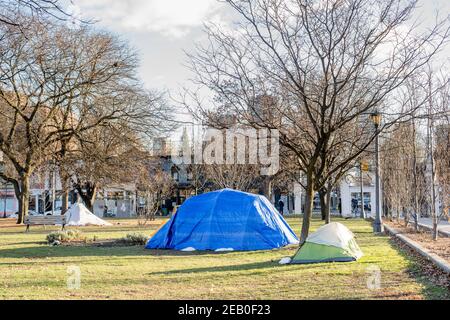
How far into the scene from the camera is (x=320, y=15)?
14.3 meters

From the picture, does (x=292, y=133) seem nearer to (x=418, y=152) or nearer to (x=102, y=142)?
(x=418, y=152)

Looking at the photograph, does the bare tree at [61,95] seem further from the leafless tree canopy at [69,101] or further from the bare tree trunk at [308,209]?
the bare tree trunk at [308,209]

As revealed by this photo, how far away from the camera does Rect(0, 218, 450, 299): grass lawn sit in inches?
339

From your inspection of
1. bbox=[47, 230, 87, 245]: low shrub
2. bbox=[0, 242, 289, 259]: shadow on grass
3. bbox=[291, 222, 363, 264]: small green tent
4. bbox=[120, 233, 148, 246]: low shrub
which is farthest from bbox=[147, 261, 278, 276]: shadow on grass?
bbox=[47, 230, 87, 245]: low shrub

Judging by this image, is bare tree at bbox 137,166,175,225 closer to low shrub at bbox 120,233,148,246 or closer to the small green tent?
low shrub at bbox 120,233,148,246

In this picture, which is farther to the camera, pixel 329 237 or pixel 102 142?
pixel 102 142

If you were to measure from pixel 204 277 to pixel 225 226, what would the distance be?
6.74 metres

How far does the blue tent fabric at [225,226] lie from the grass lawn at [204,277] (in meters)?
1.18

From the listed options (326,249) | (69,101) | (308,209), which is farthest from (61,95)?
(326,249)

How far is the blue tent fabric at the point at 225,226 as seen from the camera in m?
17.2

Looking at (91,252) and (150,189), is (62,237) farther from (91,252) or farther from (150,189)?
(150,189)

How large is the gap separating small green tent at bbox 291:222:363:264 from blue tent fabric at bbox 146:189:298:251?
4300 millimetres
